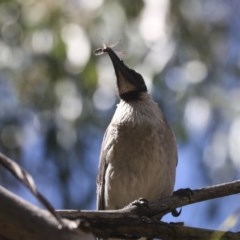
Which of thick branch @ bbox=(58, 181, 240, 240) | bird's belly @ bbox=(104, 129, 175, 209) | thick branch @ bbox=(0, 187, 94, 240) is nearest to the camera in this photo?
thick branch @ bbox=(0, 187, 94, 240)

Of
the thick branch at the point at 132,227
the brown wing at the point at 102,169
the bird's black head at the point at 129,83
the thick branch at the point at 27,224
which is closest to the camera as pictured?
the thick branch at the point at 27,224

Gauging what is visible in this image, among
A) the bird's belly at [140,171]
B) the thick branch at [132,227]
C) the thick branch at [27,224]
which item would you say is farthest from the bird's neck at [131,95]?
the thick branch at [27,224]

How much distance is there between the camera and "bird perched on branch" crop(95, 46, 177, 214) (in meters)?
3.68

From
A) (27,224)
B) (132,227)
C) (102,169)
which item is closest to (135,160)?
(102,169)

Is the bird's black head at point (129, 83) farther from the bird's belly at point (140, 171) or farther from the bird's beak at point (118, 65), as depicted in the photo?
the bird's belly at point (140, 171)

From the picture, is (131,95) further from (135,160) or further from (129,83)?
(135,160)

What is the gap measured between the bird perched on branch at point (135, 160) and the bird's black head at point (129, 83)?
0.57 ft

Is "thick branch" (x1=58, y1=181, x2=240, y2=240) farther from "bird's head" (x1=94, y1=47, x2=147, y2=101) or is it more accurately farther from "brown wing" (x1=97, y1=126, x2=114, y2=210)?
"bird's head" (x1=94, y1=47, x2=147, y2=101)

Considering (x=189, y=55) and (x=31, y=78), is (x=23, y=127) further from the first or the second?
(x=189, y=55)

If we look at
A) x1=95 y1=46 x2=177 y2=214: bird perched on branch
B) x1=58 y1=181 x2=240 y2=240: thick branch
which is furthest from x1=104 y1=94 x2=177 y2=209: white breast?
x1=58 y1=181 x2=240 y2=240: thick branch

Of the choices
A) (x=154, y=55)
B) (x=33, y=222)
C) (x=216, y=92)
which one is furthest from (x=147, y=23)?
(x=33, y=222)

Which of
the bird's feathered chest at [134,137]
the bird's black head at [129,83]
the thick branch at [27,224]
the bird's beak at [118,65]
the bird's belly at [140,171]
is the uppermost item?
the bird's beak at [118,65]

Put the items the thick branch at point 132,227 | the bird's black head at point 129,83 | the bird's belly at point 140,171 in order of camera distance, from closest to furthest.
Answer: the thick branch at point 132,227 → the bird's belly at point 140,171 → the bird's black head at point 129,83

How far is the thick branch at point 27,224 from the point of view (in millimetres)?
1034
